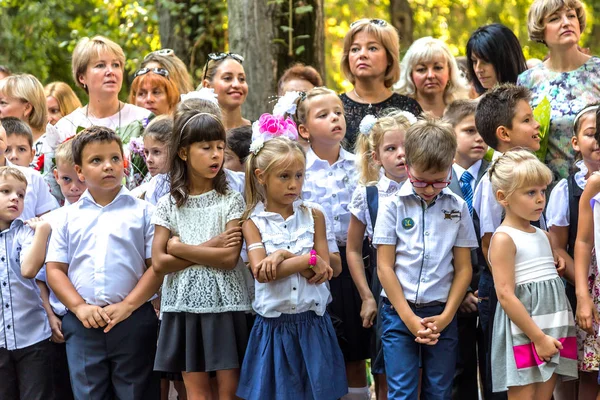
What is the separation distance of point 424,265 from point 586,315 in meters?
0.92

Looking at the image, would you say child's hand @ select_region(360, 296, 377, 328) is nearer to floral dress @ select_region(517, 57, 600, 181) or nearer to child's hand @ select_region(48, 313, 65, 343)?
floral dress @ select_region(517, 57, 600, 181)

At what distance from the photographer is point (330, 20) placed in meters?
15.5

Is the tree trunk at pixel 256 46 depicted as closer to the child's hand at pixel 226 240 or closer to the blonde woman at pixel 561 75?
the blonde woman at pixel 561 75

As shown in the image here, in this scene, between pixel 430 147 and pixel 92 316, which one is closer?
pixel 430 147

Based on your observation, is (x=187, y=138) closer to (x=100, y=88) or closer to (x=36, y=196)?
(x=36, y=196)

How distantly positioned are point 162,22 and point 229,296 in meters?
5.93

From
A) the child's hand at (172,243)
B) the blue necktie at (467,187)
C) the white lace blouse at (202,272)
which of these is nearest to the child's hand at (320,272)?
the white lace blouse at (202,272)

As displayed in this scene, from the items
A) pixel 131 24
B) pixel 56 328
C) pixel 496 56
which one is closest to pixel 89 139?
pixel 56 328

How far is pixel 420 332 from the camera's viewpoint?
4.36m

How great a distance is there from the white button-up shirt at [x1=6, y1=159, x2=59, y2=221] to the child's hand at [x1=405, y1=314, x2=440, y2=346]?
254cm

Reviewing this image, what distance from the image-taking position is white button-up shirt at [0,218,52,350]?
492cm

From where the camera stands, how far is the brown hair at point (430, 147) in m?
4.41

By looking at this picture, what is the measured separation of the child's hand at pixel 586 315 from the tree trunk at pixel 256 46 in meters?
3.59

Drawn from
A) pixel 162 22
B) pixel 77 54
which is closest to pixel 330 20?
pixel 162 22
